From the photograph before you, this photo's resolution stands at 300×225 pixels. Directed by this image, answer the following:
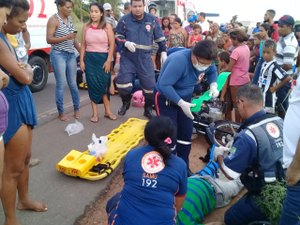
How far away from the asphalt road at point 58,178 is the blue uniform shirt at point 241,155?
4.62 feet

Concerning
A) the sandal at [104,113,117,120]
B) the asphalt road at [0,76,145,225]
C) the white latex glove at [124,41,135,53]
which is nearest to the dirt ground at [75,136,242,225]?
the asphalt road at [0,76,145,225]

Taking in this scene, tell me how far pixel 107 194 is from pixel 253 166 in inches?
60.4

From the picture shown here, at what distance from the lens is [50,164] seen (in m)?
3.69

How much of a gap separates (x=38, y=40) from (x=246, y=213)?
589cm

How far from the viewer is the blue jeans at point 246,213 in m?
2.52

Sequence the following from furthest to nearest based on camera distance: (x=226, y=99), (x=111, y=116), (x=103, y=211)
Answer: (x=226, y=99), (x=111, y=116), (x=103, y=211)

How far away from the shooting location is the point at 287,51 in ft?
15.6

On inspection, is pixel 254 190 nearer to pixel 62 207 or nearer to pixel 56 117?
pixel 62 207

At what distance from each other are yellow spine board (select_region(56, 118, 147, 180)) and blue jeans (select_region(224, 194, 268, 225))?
1392 millimetres

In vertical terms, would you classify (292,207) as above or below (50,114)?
above

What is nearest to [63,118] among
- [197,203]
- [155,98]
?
[155,98]

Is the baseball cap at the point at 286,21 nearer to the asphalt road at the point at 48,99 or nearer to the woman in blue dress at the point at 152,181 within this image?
the woman in blue dress at the point at 152,181

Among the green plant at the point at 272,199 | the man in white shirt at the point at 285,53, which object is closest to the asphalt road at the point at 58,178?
the green plant at the point at 272,199

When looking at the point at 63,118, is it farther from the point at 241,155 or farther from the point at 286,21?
the point at 286,21
